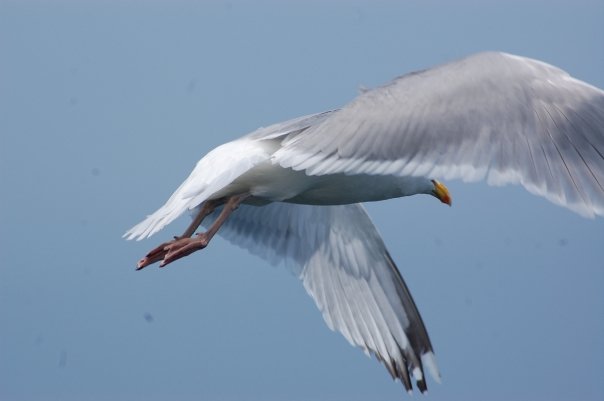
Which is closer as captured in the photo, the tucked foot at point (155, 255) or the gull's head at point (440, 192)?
the tucked foot at point (155, 255)

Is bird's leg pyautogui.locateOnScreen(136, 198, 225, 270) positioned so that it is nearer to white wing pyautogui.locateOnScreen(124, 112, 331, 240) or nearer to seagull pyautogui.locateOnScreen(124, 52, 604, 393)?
seagull pyautogui.locateOnScreen(124, 52, 604, 393)

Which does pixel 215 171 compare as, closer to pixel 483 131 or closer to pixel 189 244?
pixel 189 244

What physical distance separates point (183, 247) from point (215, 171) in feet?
0.98

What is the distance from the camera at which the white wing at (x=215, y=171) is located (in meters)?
3.49

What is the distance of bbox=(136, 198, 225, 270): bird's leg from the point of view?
147 inches

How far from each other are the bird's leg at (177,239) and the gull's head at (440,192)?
0.85m

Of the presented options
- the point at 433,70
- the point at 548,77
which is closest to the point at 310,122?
the point at 433,70

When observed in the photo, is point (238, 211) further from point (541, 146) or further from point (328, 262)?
point (541, 146)

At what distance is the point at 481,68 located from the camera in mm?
3275

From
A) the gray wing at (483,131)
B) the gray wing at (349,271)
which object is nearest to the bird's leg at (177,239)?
the gray wing at (483,131)

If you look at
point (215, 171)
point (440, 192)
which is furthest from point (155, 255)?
point (440, 192)

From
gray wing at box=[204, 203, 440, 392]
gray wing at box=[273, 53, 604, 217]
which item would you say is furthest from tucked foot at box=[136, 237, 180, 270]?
gray wing at box=[204, 203, 440, 392]

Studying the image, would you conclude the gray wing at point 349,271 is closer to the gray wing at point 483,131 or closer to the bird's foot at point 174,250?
A: the bird's foot at point 174,250

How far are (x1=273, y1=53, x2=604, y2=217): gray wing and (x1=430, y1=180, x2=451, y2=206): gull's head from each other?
3.29ft
